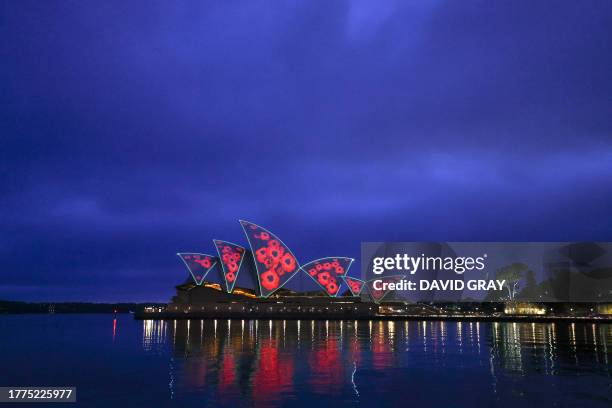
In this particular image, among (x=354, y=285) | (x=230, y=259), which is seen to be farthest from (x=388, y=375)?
(x=354, y=285)

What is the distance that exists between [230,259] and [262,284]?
703cm

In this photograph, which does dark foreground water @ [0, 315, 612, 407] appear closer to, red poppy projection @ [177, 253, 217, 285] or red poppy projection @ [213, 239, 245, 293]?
red poppy projection @ [213, 239, 245, 293]

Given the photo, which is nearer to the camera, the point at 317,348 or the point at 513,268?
the point at 317,348

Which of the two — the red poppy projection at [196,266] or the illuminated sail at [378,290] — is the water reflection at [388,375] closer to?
the red poppy projection at [196,266]

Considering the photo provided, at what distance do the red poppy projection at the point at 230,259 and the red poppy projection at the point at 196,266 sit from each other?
17.2 feet

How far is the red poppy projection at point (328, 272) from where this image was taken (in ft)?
322

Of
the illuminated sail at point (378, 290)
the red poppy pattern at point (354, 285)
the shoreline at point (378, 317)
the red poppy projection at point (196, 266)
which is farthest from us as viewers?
the illuminated sail at point (378, 290)

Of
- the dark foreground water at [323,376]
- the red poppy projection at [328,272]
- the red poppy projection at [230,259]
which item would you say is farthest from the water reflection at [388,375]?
the red poppy projection at [328,272]

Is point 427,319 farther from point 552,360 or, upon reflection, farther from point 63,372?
point 63,372

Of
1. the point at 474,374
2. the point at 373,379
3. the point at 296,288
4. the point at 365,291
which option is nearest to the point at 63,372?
the point at 373,379

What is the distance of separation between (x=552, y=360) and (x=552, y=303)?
101m

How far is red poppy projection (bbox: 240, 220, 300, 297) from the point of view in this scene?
8844cm

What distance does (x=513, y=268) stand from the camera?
109625mm

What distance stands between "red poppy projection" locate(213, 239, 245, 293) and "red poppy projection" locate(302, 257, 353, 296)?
1233 centimetres
